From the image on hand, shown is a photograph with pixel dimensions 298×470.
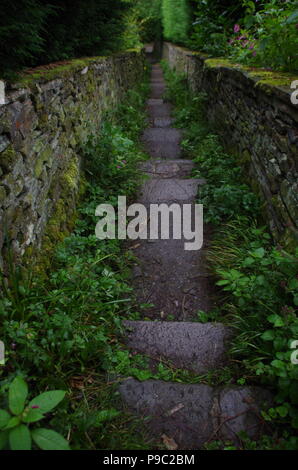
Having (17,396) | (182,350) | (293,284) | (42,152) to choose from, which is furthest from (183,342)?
(42,152)

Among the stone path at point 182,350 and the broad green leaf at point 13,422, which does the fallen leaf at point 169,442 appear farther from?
the broad green leaf at point 13,422

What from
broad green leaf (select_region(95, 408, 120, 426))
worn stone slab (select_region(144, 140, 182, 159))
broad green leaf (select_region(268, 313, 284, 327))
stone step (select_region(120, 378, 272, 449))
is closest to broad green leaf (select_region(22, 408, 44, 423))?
broad green leaf (select_region(95, 408, 120, 426))

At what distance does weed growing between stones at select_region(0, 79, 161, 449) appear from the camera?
63.7 inches

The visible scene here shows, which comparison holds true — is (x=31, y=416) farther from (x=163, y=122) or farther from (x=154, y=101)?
(x=154, y=101)

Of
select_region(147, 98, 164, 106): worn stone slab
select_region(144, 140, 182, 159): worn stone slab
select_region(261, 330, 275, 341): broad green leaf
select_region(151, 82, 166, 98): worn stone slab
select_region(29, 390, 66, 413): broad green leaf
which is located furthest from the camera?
select_region(151, 82, 166, 98): worn stone slab

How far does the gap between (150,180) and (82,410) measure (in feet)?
10.8

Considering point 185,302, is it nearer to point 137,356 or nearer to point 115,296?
→ point 115,296

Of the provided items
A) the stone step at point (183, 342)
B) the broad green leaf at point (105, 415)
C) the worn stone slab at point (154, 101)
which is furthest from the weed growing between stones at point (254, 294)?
the worn stone slab at point (154, 101)

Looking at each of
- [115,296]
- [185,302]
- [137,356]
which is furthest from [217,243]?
[137,356]

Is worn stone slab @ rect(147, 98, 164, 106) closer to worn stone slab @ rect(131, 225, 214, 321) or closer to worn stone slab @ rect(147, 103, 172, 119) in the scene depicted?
worn stone slab @ rect(147, 103, 172, 119)

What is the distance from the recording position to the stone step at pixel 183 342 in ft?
7.07

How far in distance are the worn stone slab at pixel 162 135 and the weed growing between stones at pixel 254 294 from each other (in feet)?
7.84

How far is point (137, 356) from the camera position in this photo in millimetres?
2125

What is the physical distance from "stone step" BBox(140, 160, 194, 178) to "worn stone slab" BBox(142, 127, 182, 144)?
4.17 ft
